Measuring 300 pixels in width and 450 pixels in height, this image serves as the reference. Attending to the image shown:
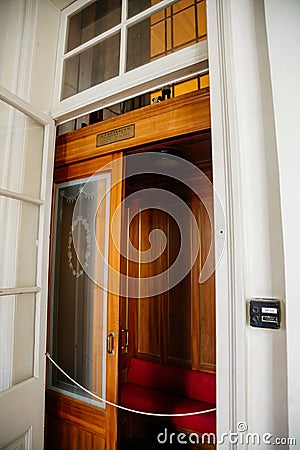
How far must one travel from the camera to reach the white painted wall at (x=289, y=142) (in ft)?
2.42

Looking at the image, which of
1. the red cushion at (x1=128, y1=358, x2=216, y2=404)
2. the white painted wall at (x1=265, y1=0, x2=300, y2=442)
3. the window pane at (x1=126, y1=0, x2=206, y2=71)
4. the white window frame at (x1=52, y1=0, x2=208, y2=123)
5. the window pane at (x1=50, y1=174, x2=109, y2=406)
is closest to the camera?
the white painted wall at (x1=265, y1=0, x2=300, y2=442)

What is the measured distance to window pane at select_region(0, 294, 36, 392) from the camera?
4.04 ft

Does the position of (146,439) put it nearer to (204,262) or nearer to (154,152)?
(204,262)

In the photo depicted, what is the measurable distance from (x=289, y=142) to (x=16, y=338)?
1.38 m

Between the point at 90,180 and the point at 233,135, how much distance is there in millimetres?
974

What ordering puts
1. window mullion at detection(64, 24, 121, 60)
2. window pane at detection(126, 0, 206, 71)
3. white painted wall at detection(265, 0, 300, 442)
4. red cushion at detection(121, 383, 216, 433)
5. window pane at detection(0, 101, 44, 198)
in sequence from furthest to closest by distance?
red cushion at detection(121, 383, 216, 433)
window mullion at detection(64, 24, 121, 60)
window pane at detection(0, 101, 44, 198)
window pane at detection(126, 0, 206, 71)
white painted wall at detection(265, 0, 300, 442)

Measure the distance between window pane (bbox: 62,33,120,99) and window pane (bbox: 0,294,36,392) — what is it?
1131 mm

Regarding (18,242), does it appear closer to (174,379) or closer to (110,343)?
(110,343)

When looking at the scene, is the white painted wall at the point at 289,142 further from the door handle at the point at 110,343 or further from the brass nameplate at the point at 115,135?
the door handle at the point at 110,343

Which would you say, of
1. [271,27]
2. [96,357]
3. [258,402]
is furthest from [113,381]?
[271,27]

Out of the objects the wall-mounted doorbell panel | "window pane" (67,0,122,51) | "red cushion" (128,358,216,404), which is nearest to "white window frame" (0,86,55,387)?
"window pane" (67,0,122,51)

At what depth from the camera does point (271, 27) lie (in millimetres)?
838

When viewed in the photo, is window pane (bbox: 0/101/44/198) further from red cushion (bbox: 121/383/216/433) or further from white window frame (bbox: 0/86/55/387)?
red cushion (bbox: 121/383/216/433)

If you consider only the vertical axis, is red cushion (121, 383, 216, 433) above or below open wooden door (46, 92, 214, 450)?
below
